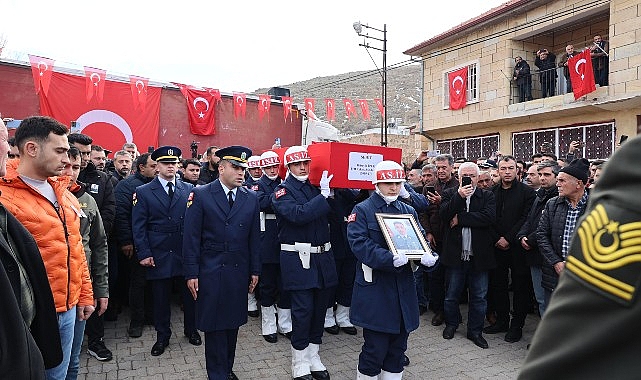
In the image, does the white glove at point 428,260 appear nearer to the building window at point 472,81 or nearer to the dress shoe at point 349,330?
the dress shoe at point 349,330

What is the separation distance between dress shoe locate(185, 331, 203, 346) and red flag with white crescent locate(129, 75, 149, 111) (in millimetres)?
8707

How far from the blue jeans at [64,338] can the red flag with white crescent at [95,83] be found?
9.98 m

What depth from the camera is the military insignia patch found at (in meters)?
0.64

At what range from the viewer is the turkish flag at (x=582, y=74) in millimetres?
12258

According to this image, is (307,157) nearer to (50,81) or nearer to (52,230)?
(52,230)

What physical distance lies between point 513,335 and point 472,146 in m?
12.5

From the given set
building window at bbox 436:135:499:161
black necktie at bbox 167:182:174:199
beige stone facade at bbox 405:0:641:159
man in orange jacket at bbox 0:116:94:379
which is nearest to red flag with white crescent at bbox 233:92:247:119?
beige stone facade at bbox 405:0:641:159

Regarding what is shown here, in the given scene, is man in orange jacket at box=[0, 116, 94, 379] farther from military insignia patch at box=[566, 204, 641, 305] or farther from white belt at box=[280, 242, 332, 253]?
military insignia patch at box=[566, 204, 641, 305]

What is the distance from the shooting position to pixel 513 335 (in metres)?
5.56

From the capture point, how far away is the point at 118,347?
204 inches

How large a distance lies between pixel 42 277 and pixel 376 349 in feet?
8.35

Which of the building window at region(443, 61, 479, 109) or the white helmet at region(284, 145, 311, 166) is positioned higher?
the building window at region(443, 61, 479, 109)

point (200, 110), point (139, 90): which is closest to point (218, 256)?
point (139, 90)

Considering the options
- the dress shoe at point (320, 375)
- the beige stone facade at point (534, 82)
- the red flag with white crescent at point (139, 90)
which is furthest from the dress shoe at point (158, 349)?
the beige stone facade at point (534, 82)
